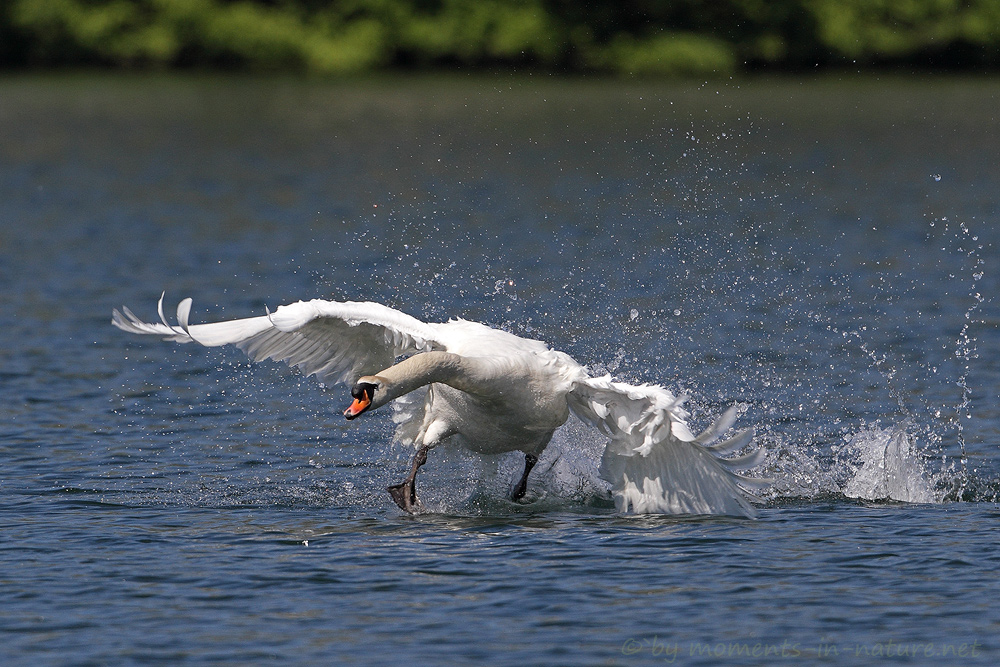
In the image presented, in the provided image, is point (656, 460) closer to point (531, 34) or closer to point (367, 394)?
point (367, 394)

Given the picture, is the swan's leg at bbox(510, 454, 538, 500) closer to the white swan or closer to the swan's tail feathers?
the white swan

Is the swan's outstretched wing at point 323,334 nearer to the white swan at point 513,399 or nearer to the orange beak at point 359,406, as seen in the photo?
the white swan at point 513,399

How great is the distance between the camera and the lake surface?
834 centimetres

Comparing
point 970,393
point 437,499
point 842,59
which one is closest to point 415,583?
point 437,499

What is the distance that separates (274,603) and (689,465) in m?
3.16

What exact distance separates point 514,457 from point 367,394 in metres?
2.68

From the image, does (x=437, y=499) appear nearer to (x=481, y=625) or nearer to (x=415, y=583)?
(x=415, y=583)

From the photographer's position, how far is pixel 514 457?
38.4ft

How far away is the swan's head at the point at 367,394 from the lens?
29.9 feet

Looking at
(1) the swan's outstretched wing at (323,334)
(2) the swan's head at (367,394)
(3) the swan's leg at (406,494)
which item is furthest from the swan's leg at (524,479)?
(2) the swan's head at (367,394)

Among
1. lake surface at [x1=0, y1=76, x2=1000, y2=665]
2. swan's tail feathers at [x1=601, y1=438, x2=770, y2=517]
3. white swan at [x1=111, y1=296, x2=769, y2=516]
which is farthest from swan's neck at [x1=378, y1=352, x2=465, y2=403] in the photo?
swan's tail feathers at [x1=601, y1=438, x2=770, y2=517]

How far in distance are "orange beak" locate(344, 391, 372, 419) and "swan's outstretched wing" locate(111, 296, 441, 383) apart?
48.5 inches

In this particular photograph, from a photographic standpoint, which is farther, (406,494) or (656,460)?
(406,494)

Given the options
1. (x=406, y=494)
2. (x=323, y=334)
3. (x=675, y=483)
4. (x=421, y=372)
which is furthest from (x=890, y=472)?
(x=323, y=334)
